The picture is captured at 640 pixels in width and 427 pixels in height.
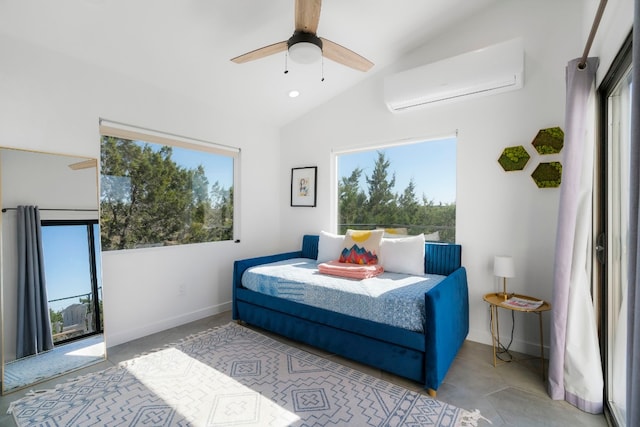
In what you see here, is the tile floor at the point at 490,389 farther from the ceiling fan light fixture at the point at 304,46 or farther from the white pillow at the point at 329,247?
the ceiling fan light fixture at the point at 304,46

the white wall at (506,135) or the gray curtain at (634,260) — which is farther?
the white wall at (506,135)

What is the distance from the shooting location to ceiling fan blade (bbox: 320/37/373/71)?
224cm

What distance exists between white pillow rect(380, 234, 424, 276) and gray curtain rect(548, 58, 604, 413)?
114cm

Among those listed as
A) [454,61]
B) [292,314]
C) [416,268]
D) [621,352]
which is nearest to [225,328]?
[292,314]

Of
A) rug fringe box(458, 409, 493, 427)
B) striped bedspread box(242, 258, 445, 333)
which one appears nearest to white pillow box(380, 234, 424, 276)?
striped bedspread box(242, 258, 445, 333)

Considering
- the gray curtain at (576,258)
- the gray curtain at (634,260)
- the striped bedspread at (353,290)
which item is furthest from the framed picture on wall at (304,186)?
Result: the gray curtain at (634,260)

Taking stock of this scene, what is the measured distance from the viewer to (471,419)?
6.05 ft

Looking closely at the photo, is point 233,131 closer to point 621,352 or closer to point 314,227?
point 314,227

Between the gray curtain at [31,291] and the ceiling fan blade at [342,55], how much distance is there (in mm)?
2508

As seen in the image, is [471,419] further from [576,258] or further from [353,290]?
[576,258]

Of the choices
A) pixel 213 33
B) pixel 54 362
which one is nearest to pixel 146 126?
pixel 213 33

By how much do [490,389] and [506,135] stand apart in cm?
210

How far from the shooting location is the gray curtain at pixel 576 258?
6.40 feet

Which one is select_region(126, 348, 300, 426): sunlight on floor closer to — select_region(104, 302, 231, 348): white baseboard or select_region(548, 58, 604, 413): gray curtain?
select_region(104, 302, 231, 348): white baseboard
